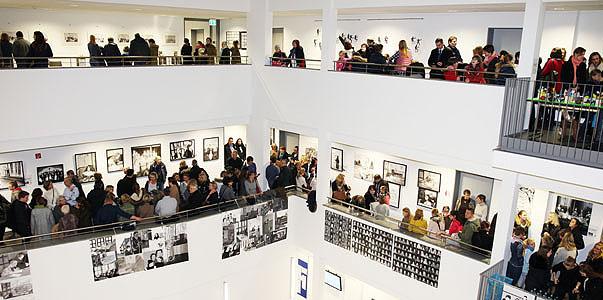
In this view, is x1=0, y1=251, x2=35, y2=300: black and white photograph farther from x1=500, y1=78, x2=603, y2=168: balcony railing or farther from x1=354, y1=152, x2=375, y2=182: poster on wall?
x1=354, y1=152, x2=375, y2=182: poster on wall

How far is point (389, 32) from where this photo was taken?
661 inches

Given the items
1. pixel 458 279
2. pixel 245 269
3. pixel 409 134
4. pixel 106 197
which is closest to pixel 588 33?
pixel 409 134

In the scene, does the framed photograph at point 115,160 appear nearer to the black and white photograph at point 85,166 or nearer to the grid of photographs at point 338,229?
the black and white photograph at point 85,166

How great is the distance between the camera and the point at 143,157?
16.2 metres

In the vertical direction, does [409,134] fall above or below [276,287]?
above

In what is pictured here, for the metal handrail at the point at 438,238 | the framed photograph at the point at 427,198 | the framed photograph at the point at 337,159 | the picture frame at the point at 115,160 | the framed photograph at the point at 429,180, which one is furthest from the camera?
the framed photograph at the point at 337,159

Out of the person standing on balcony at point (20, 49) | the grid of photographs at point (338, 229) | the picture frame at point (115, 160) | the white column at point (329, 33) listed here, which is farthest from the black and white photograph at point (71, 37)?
the grid of photographs at point (338, 229)

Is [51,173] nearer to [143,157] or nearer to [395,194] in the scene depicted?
[143,157]

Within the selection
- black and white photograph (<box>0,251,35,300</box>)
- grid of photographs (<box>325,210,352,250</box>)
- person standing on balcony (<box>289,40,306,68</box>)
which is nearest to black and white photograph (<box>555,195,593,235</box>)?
grid of photographs (<box>325,210,352,250</box>)

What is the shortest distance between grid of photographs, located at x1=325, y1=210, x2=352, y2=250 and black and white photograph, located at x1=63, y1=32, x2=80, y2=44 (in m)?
10.6

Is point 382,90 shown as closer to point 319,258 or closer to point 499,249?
point 499,249

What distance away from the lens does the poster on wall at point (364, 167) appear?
16.3 m

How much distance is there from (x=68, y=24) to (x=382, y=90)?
37.1ft

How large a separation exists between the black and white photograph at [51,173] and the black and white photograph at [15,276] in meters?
4.88
